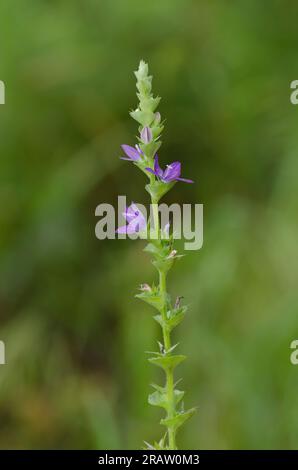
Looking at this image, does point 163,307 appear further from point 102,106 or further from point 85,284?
point 102,106

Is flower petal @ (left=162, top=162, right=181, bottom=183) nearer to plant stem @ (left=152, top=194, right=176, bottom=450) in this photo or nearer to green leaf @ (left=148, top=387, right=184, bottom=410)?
plant stem @ (left=152, top=194, right=176, bottom=450)

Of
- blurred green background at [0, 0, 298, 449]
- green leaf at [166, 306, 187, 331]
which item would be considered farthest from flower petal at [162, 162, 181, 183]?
blurred green background at [0, 0, 298, 449]

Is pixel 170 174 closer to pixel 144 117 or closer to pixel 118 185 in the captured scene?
pixel 144 117

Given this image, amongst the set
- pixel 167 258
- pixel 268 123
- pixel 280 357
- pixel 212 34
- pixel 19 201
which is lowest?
pixel 280 357

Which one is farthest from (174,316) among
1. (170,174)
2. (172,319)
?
(170,174)

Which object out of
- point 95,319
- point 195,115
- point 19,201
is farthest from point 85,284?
point 195,115

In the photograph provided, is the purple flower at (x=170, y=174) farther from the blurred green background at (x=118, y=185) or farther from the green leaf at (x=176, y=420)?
the blurred green background at (x=118, y=185)

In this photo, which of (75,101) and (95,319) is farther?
(75,101)

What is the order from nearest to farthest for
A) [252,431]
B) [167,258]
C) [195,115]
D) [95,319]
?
1. [167,258]
2. [252,431]
3. [95,319]
4. [195,115]
